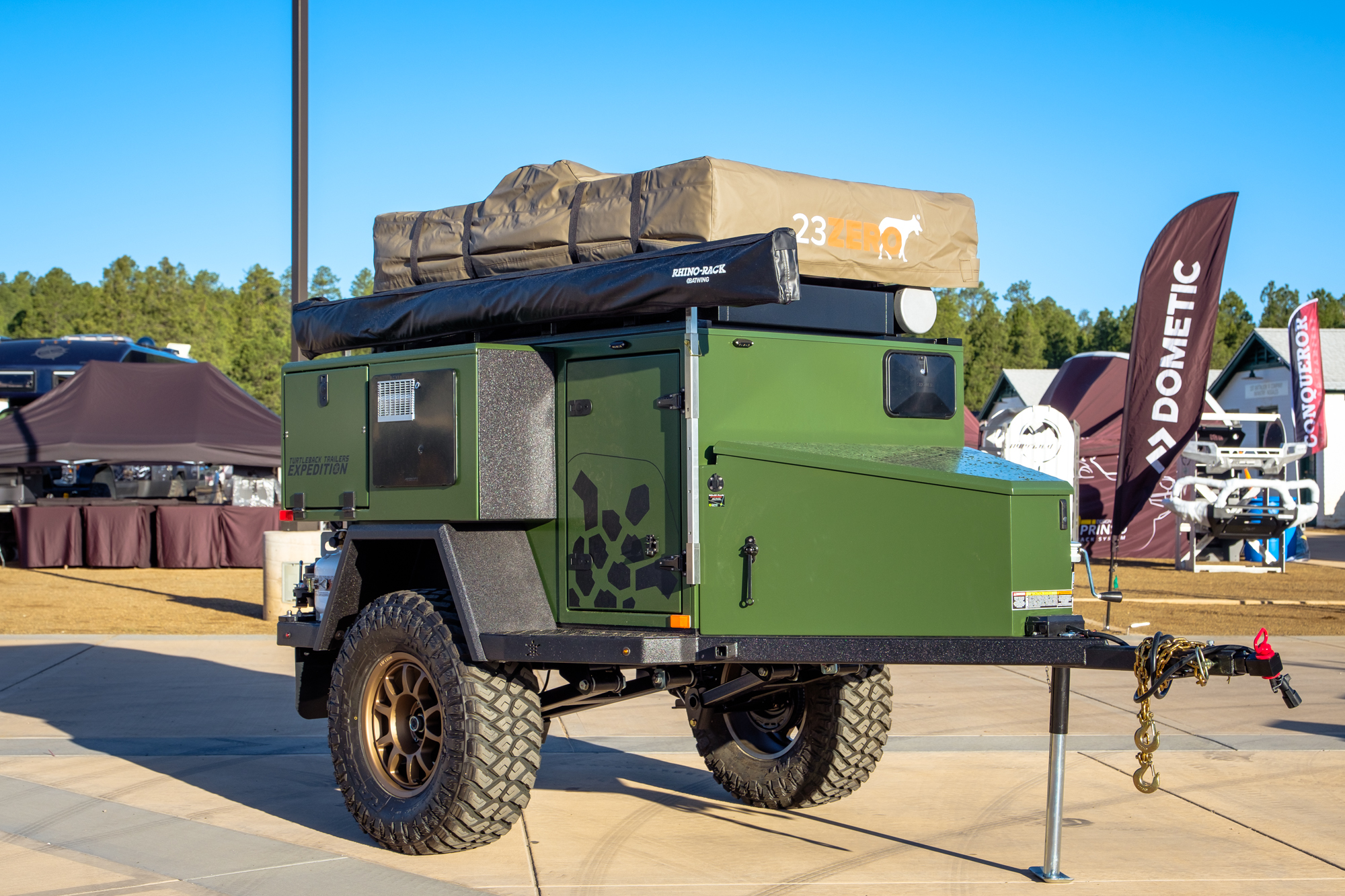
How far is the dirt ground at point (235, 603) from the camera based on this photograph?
13867mm

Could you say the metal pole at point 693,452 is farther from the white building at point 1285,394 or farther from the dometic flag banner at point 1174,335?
the white building at point 1285,394

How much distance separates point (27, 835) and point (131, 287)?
97.0m

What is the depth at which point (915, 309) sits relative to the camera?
5891mm

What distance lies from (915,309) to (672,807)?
2.78 m

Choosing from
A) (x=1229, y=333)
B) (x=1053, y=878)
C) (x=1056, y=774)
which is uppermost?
(x=1229, y=333)

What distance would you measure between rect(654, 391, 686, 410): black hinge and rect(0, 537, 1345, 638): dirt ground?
951 centimetres


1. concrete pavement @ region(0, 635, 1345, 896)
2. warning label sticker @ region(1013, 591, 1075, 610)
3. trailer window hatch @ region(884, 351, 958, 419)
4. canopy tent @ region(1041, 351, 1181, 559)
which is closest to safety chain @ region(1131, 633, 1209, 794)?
warning label sticker @ region(1013, 591, 1075, 610)

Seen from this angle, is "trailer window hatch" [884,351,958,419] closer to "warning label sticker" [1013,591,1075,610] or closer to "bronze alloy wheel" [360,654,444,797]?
"warning label sticker" [1013,591,1075,610]

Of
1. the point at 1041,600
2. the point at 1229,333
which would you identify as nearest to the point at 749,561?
the point at 1041,600

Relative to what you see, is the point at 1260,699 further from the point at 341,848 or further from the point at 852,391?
the point at 341,848

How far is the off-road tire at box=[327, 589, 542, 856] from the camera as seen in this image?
5.24 meters

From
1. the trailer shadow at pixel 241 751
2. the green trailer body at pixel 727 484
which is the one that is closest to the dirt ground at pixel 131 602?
the trailer shadow at pixel 241 751

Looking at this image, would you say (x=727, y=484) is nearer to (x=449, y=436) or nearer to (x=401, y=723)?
(x=449, y=436)

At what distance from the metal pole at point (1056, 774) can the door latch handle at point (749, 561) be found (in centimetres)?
120
